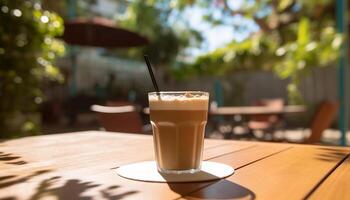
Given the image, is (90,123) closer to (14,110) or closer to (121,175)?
(14,110)

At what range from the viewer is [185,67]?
1285 cm

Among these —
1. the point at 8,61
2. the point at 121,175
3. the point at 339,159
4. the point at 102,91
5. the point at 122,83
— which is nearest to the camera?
the point at 121,175

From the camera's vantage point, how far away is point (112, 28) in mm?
7129

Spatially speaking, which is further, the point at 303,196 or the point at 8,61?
the point at 8,61

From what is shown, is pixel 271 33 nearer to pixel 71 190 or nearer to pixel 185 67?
pixel 185 67

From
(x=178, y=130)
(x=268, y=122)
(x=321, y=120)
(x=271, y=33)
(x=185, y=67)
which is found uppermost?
(x=271, y=33)

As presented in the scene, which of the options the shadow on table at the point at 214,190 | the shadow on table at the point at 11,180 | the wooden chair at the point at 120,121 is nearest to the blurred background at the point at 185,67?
the wooden chair at the point at 120,121

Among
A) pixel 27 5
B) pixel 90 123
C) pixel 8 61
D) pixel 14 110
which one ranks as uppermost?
pixel 27 5

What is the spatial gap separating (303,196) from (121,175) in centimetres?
41

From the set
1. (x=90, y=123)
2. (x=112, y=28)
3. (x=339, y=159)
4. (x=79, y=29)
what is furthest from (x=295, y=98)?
(x=339, y=159)

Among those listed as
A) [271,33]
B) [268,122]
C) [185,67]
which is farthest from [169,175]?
[185,67]

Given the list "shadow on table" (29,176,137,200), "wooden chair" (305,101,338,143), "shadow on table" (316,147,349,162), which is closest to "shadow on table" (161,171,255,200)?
"shadow on table" (29,176,137,200)

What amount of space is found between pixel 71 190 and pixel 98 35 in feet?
22.5

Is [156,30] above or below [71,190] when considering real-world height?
above
